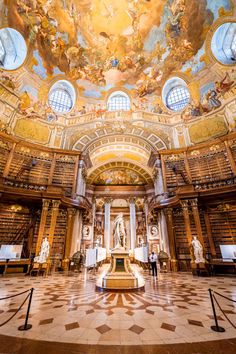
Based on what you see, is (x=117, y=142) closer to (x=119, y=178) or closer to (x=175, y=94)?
(x=119, y=178)

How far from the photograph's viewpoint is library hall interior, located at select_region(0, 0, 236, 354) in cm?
772

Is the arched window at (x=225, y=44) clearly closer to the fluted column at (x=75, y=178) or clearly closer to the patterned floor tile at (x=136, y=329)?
the fluted column at (x=75, y=178)

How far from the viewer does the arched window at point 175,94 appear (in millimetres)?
15977

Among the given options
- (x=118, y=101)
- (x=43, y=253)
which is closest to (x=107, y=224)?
(x=43, y=253)

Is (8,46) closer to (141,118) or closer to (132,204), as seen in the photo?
(141,118)

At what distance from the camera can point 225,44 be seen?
13.2m

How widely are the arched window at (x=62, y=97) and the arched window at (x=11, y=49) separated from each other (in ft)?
10.6

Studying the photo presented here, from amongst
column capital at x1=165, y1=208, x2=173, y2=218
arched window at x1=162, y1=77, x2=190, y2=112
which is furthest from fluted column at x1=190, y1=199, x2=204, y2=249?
arched window at x1=162, y1=77, x2=190, y2=112

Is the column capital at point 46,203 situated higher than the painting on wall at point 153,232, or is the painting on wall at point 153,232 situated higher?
the column capital at point 46,203

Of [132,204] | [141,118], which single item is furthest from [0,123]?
[132,204]

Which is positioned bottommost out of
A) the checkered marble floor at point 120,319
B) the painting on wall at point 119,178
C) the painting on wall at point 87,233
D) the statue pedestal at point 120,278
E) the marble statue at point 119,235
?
the checkered marble floor at point 120,319

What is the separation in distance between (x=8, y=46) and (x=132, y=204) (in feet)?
A: 65.2

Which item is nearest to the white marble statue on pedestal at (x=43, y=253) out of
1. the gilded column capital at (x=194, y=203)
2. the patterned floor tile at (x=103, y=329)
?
the patterned floor tile at (x=103, y=329)

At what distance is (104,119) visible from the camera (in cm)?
1641
